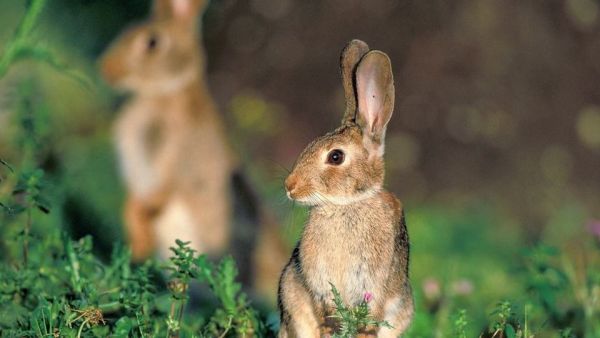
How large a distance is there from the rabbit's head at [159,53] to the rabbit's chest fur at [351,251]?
126 inches

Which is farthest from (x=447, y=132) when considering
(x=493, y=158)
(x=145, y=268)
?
(x=145, y=268)

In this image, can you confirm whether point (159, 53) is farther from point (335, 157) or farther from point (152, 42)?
point (335, 157)

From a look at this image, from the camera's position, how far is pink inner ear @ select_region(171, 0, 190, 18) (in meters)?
6.65

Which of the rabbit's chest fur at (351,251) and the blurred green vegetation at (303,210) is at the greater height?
the blurred green vegetation at (303,210)

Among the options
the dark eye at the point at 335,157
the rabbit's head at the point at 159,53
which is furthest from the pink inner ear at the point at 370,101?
the rabbit's head at the point at 159,53

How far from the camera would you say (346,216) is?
3605mm

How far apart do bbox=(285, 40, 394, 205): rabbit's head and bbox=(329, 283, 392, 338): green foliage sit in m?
0.32

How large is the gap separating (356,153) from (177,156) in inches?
119

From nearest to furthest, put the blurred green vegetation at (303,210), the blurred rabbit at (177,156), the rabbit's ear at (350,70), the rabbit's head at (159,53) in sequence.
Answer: the rabbit's ear at (350,70)
the blurred green vegetation at (303,210)
the blurred rabbit at (177,156)
the rabbit's head at (159,53)

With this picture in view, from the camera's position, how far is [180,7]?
6664 millimetres

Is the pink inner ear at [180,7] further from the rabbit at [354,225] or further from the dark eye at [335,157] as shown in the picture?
the dark eye at [335,157]

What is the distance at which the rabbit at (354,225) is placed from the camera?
11.7ft

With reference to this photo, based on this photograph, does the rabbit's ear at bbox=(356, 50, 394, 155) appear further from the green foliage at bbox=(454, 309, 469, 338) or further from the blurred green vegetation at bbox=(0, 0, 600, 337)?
the green foliage at bbox=(454, 309, 469, 338)

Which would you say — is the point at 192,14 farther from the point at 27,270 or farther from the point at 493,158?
the point at 27,270
